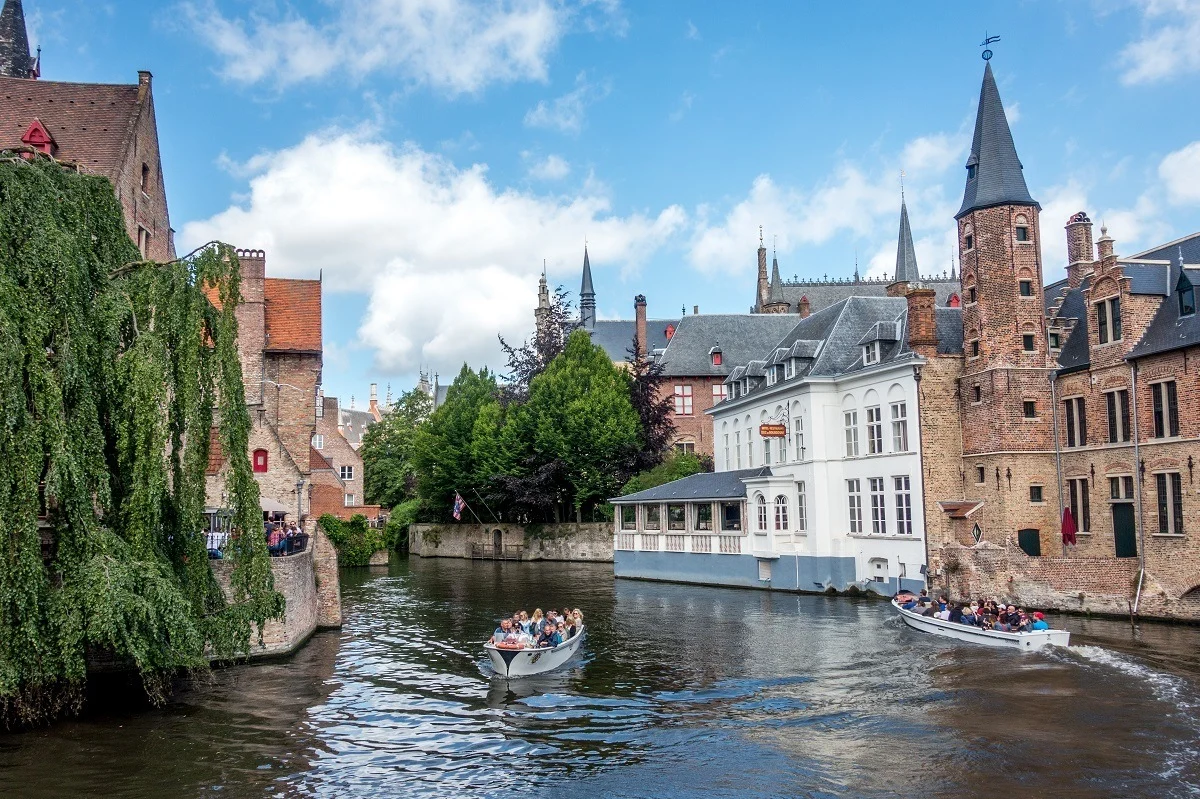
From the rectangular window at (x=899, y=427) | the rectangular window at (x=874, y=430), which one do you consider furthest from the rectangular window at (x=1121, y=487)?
the rectangular window at (x=874, y=430)

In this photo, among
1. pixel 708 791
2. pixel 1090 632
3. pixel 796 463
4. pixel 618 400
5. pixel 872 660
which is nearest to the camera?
pixel 708 791

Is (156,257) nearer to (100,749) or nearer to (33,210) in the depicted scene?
(33,210)

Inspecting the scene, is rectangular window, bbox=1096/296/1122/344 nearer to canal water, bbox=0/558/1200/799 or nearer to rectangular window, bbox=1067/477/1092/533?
rectangular window, bbox=1067/477/1092/533

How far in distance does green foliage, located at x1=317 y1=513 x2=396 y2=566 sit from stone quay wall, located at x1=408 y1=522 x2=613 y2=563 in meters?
8.70

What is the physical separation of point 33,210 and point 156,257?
1950cm

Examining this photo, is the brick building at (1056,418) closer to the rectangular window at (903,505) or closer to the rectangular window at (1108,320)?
the rectangular window at (1108,320)

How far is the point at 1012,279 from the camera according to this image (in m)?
33.2

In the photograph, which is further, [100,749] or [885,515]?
[885,515]

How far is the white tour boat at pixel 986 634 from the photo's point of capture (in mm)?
23656

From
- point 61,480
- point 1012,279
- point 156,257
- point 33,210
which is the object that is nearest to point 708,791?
point 61,480

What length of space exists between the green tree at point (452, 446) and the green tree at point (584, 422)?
747cm

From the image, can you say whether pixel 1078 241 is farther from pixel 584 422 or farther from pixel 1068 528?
pixel 584 422

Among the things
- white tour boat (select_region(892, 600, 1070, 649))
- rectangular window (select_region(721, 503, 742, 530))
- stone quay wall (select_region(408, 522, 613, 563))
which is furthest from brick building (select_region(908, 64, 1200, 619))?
stone quay wall (select_region(408, 522, 613, 563))

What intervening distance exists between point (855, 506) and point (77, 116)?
3149cm
